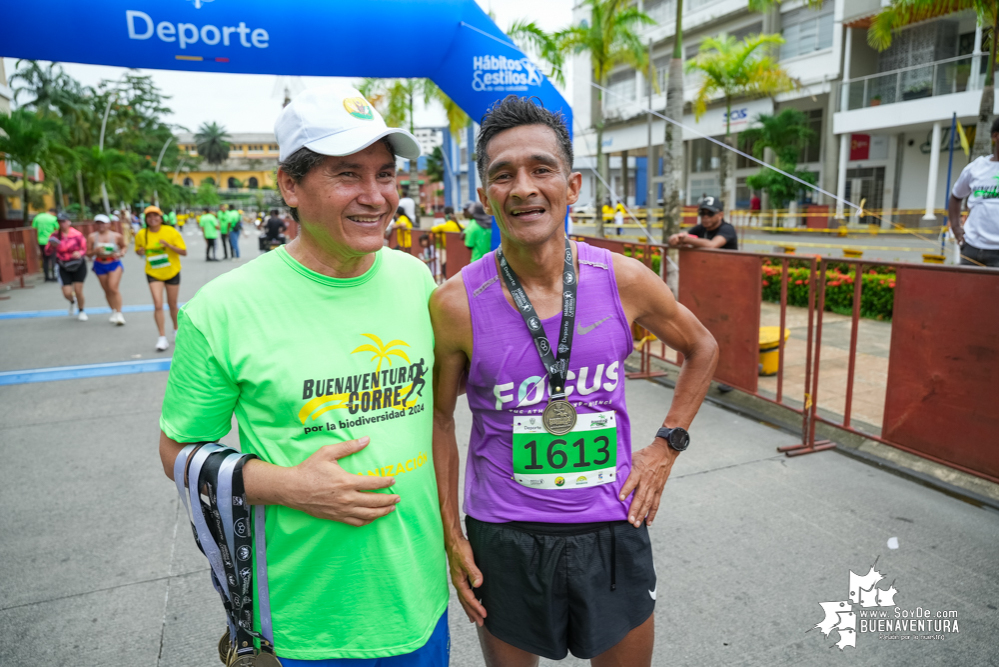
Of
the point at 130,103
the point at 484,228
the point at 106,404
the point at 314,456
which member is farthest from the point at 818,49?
the point at 130,103

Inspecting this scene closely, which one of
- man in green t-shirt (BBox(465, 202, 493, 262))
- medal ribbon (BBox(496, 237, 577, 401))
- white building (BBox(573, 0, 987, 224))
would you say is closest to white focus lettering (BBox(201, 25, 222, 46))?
man in green t-shirt (BBox(465, 202, 493, 262))

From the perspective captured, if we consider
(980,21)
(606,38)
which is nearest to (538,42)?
(606,38)

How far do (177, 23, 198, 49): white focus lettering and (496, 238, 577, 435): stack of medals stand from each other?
15.7 ft

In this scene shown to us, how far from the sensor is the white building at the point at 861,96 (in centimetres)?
2252

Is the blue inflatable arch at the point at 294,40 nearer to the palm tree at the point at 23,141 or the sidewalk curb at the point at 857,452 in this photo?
the sidewalk curb at the point at 857,452

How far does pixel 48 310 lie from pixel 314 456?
1308 centimetres

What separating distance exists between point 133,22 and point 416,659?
17.8ft

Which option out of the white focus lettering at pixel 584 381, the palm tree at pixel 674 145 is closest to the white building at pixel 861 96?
the palm tree at pixel 674 145

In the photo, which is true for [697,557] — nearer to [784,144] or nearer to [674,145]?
[674,145]

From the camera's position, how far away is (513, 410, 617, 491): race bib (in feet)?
5.61

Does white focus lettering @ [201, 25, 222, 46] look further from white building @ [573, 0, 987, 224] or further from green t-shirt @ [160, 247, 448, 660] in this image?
white building @ [573, 0, 987, 224]

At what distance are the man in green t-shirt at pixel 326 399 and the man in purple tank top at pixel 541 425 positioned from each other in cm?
22

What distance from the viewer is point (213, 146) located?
11025cm

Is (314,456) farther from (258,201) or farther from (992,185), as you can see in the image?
(258,201)
